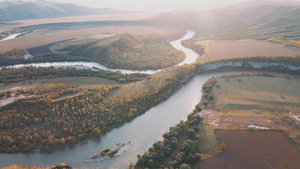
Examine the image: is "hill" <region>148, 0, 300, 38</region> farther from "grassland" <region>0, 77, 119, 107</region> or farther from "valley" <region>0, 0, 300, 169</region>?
"grassland" <region>0, 77, 119, 107</region>

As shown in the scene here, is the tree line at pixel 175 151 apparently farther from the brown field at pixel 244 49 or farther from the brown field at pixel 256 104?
the brown field at pixel 244 49

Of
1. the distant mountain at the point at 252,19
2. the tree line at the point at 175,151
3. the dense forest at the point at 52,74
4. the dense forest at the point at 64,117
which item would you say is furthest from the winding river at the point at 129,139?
the distant mountain at the point at 252,19

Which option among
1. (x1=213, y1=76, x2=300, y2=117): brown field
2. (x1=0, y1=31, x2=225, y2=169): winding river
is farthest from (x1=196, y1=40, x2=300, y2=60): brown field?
(x1=0, y1=31, x2=225, y2=169): winding river

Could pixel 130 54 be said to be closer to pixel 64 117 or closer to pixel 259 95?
pixel 64 117

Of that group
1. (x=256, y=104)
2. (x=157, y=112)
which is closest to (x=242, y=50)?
(x=256, y=104)

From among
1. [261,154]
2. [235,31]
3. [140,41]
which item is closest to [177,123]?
[261,154]

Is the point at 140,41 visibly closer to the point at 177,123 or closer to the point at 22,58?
the point at 22,58

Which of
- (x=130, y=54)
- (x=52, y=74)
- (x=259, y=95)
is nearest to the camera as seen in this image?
(x=259, y=95)
